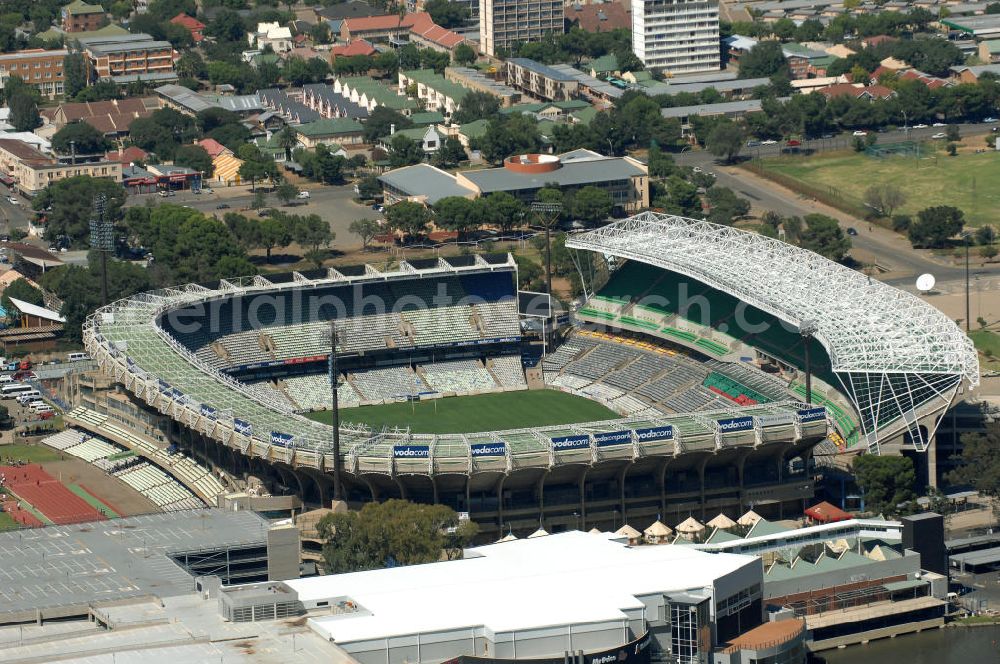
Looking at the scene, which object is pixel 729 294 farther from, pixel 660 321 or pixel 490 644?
pixel 490 644

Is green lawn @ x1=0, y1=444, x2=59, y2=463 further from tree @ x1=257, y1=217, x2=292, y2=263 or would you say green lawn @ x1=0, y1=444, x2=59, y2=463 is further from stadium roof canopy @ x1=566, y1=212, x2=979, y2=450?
tree @ x1=257, y1=217, x2=292, y2=263

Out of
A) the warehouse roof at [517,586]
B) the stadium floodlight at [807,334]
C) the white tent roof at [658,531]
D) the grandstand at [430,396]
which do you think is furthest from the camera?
the stadium floodlight at [807,334]

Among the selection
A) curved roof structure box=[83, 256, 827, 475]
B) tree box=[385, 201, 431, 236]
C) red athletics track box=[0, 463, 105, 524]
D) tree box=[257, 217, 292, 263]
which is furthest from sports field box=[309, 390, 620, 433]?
tree box=[385, 201, 431, 236]

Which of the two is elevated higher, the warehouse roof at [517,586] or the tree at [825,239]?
the warehouse roof at [517,586]

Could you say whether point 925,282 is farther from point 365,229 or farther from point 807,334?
point 365,229

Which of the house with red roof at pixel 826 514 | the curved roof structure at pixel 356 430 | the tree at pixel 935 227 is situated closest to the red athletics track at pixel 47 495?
the curved roof structure at pixel 356 430

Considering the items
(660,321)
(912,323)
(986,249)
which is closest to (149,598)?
(912,323)

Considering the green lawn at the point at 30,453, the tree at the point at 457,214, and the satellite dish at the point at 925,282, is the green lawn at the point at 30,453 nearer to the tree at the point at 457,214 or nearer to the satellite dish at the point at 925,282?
the tree at the point at 457,214

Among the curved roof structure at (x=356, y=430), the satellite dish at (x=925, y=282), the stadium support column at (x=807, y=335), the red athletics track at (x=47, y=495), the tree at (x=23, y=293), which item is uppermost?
the stadium support column at (x=807, y=335)
